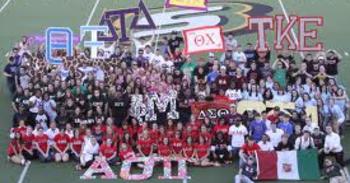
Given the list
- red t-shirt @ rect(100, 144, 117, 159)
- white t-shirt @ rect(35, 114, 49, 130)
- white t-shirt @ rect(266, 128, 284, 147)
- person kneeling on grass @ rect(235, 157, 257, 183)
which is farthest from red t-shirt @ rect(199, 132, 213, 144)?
white t-shirt @ rect(35, 114, 49, 130)

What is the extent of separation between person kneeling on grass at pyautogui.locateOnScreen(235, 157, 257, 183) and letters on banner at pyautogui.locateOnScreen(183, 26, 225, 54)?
4.03m

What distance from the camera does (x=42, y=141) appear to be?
55.1 feet

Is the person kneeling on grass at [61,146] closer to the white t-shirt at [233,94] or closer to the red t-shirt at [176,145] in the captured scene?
the red t-shirt at [176,145]

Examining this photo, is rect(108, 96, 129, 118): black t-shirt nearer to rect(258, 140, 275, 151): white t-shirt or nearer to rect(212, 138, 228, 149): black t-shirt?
rect(212, 138, 228, 149): black t-shirt

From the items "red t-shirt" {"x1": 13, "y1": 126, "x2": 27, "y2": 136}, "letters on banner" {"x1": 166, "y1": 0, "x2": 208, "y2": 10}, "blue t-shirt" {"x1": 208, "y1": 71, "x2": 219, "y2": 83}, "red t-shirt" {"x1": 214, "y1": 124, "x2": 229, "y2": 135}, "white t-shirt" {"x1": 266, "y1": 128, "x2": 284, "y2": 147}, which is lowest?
"white t-shirt" {"x1": 266, "y1": 128, "x2": 284, "y2": 147}

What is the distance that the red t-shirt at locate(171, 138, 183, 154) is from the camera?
16.6m

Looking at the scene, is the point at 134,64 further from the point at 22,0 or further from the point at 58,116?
the point at 22,0

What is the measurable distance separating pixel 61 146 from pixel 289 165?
15.4ft

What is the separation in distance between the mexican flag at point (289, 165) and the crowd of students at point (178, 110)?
201 millimetres

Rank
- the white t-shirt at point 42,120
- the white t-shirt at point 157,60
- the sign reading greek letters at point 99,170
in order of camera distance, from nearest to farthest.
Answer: the sign reading greek letters at point 99,170
the white t-shirt at point 42,120
the white t-shirt at point 157,60

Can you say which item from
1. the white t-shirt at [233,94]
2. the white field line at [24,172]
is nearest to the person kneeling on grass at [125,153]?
the white field line at [24,172]

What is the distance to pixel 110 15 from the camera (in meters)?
19.4

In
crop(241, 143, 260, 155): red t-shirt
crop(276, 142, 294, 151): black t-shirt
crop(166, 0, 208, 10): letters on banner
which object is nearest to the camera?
crop(241, 143, 260, 155): red t-shirt

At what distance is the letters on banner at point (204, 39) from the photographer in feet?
62.7
